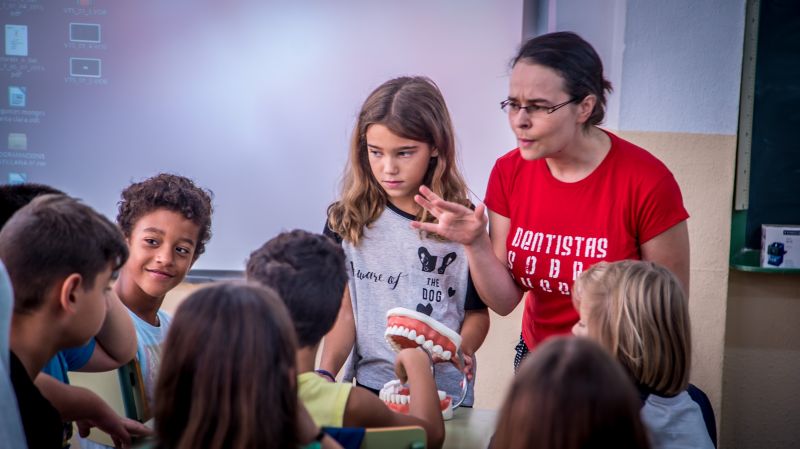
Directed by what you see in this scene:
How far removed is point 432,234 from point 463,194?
0.16 meters

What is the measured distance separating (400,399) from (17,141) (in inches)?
91.2

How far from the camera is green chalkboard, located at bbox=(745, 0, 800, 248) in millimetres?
2881

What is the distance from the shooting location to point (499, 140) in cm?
307

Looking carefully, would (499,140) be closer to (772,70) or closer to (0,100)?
(772,70)

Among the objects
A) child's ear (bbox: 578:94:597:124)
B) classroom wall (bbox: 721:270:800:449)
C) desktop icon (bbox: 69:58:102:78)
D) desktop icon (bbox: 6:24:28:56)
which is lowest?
classroom wall (bbox: 721:270:800:449)

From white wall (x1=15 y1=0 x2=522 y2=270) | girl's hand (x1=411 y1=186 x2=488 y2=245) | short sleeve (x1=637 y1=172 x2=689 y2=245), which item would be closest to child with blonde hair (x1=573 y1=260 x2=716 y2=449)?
short sleeve (x1=637 y1=172 x2=689 y2=245)

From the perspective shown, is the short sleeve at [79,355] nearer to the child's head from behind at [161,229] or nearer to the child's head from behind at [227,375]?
the child's head from behind at [161,229]

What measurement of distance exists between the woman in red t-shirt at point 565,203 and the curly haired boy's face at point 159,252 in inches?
27.6

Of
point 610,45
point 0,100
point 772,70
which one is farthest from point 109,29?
point 772,70

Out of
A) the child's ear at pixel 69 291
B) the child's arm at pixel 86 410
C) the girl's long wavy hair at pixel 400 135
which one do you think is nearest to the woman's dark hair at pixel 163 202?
the girl's long wavy hair at pixel 400 135

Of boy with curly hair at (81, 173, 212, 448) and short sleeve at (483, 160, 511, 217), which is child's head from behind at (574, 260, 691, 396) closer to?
short sleeve at (483, 160, 511, 217)

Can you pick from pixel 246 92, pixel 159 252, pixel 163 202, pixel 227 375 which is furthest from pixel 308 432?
pixel 246 92

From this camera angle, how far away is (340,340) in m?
2.08

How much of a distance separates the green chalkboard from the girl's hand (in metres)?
1.55
